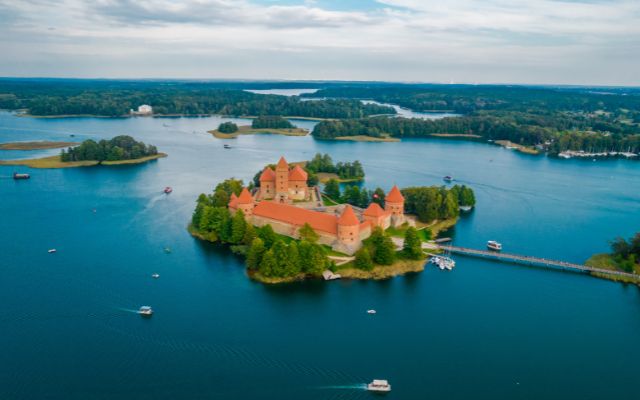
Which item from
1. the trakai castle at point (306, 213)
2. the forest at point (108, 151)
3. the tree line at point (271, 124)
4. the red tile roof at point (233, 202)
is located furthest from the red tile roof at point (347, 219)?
the tree line at point (271, 124)

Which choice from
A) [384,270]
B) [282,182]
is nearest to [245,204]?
[282,182]

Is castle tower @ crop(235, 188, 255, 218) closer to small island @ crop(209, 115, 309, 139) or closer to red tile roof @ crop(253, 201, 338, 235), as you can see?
red tile roof @ crop(253, 201, 338, 235)

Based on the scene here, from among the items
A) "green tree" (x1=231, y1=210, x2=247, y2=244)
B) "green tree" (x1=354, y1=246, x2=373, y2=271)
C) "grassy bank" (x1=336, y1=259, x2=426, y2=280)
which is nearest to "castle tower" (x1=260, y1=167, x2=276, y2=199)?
"green tree" (x1=231, y1=210, x2=247, y2=244)

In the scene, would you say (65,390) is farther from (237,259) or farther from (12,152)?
(12,152)

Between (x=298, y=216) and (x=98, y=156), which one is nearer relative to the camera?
(x=298, y=216)

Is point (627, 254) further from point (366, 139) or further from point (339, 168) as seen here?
point (366, 139)

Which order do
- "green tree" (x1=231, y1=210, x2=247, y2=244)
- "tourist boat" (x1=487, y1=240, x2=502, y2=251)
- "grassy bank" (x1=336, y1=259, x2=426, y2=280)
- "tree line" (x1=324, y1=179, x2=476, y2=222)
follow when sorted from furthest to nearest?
"tree line" (x1=324, y1=179, x2=476, y2=222) < "tourist boat" (x1=487, y1=240, x2=502, y2=251) < "green tree" (x1=231, y1=210, x2=247, y2=244) < "grassy bank" (x1=336, y1=259, x2=426, y2=280)
